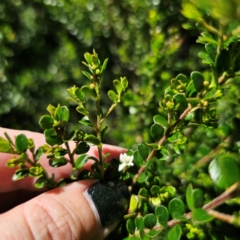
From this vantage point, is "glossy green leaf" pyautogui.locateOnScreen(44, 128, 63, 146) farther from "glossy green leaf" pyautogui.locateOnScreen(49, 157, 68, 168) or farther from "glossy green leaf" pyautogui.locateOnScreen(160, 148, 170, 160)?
"glossy green leaf" pyautogui.locateOnScreen(160, 148, 170, 160)

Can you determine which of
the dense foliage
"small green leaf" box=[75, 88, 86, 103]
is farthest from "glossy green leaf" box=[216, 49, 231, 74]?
"small green leaf" box=[75, 88, 86, 103]

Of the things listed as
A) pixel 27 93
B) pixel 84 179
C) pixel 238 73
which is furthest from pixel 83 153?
pixel 27 93

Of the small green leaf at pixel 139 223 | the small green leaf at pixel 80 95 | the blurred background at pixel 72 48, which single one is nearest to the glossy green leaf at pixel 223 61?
the small green leaf at pixel 80 95

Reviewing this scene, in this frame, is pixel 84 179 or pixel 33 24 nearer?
pixel 84 179

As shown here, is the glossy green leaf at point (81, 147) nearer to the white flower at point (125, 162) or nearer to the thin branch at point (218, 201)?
the white flower at point (125, 162)

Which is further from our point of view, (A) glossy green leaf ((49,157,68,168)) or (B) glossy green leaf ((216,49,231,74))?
(A) glossy green leaf ((49,157,68,168))

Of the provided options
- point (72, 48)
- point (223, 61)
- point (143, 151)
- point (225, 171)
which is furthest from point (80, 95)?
point (72, 48)

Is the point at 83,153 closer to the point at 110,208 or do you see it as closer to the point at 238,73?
the point at 110,208
